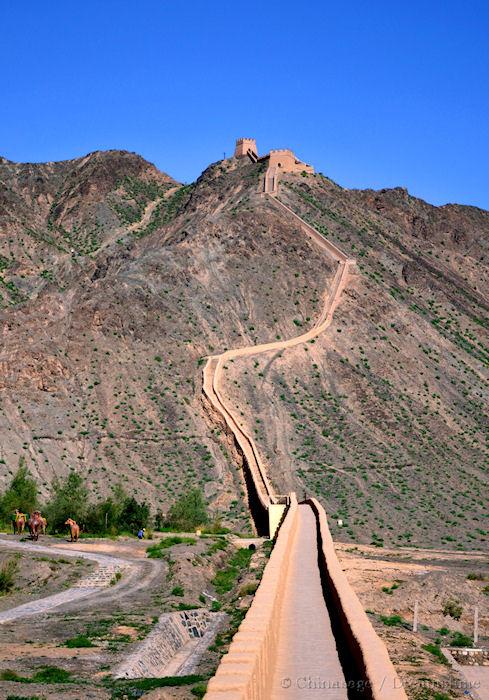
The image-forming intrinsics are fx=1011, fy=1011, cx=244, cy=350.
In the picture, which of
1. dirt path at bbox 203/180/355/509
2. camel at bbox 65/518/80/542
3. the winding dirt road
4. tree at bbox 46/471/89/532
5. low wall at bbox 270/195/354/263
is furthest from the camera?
low wall at bbox 270/195/354/263

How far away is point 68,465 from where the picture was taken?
47062mm

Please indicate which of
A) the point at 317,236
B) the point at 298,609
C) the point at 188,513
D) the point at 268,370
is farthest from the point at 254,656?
the point at 317,236

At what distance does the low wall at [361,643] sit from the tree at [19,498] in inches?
776

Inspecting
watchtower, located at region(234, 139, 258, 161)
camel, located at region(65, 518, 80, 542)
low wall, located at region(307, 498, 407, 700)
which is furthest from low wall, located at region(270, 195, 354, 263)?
low wall, located at region(307, 498, 407, 700)

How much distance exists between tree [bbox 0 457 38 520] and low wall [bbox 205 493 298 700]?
2170cm

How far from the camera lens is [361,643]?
12.3m

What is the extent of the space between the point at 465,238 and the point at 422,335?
30727mm

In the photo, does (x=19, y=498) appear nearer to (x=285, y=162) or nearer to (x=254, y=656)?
(x=254, y=656)

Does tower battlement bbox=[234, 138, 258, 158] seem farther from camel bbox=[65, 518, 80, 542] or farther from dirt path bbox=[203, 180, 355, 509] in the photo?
camel bbox=[65, 518, 80, 542]

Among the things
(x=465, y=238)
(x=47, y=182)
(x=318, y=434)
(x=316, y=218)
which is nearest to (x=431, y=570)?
(x=318, y=434)

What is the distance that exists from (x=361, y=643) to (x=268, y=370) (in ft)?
146

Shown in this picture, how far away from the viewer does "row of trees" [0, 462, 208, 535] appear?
119 feet

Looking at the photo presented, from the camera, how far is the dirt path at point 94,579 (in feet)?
70.0

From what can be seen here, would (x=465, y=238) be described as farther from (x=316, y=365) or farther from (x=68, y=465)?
(x=68, y=465)
